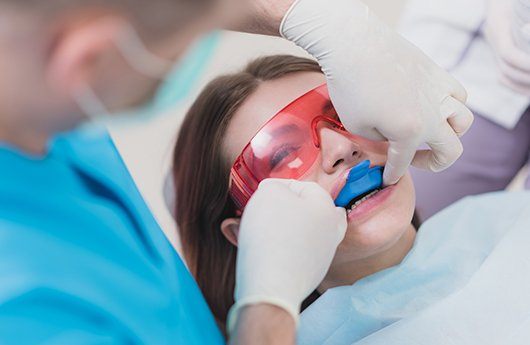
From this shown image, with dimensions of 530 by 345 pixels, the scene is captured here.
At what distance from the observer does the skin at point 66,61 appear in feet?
1.73

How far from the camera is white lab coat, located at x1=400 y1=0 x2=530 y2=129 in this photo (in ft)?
5.19

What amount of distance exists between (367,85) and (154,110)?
0.43 metres

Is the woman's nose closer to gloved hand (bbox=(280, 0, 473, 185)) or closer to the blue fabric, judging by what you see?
gloved hand (bbox=(280, 0, 473, 185))

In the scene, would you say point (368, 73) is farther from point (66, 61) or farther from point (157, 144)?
point (157, 144)

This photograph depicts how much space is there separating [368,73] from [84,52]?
20.9 inches

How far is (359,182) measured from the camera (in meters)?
1.11

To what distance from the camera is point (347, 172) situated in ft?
3.59

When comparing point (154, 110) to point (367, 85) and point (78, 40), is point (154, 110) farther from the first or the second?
point (367, 85)

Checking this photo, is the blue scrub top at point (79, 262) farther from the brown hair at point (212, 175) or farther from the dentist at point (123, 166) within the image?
the brown hair at point (212, 175)

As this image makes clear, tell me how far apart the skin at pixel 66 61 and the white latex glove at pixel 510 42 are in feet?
3.32

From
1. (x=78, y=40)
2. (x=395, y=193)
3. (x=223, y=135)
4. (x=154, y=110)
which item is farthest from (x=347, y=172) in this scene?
(x=78, y=40)

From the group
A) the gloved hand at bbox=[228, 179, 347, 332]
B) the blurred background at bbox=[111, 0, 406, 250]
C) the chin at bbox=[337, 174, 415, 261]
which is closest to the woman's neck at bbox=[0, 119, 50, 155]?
the gloved hand at bbox=[228, 179, 347, 332]

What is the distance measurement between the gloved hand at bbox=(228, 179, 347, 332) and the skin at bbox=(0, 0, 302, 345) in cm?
31

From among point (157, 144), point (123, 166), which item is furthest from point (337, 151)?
point (157, 144)
